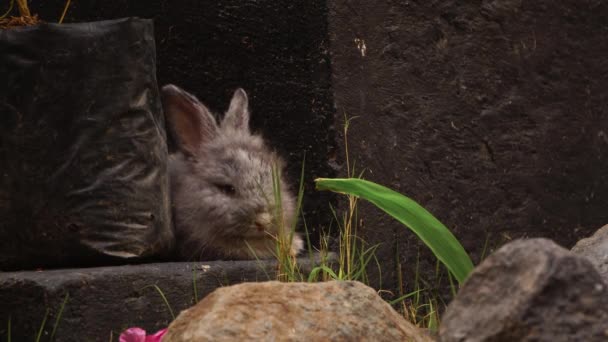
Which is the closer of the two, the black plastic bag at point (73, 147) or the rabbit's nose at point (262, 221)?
the black plastic bag at point (73, 147)

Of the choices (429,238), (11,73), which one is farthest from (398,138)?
(11,73)

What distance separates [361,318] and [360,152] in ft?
5.55

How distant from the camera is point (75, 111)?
3.11 metres

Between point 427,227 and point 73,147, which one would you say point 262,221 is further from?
point 427,227

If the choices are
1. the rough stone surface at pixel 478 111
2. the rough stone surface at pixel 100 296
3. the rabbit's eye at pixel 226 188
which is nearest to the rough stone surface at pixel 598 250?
the rough stone surface at pixel 478 111

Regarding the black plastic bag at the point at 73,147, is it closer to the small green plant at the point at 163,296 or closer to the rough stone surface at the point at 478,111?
the small green plant at the point at 163,296

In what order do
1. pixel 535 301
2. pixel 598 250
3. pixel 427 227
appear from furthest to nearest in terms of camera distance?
pixel 598 250 → pixel 427 227 → pixel 535 301

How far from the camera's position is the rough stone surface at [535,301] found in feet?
5.48

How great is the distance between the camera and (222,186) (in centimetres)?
377

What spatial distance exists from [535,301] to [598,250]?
139 cm

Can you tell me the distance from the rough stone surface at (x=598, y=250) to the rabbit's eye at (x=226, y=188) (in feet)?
4.48

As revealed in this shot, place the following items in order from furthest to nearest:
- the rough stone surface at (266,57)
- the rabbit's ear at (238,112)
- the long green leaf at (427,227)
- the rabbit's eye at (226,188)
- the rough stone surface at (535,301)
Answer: the rough stone surface at (266,57) → the rabbit's ear at (238,112) → the rabbit's eye at (226,188) → the long green leaf at (427,227) → the rough stone surface at (535,301)

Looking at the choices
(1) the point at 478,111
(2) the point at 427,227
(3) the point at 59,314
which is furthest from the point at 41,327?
(1) the point at 478,111

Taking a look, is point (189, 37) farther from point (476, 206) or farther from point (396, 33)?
point (476, 206)
